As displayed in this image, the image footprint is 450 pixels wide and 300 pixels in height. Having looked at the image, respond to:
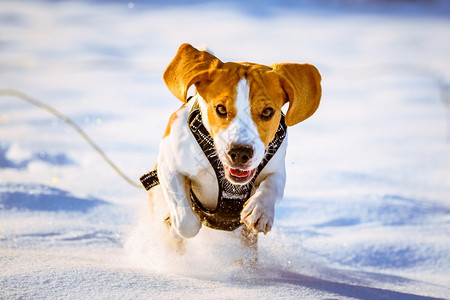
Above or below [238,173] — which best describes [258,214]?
below

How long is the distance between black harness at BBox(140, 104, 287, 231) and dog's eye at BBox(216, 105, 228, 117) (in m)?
0.19

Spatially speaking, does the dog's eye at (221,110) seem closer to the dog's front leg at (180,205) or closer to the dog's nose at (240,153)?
the dog's nose at (240,153)

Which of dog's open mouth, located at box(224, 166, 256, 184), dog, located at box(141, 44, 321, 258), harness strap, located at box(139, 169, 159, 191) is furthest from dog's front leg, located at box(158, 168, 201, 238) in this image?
dog's open mouth, located at box(224, 166, 256, 184)

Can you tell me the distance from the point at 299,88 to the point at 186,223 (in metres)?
0.75

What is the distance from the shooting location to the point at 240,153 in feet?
8.00

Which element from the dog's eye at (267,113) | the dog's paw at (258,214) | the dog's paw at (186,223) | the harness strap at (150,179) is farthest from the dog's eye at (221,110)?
the harness strap at (150,179)

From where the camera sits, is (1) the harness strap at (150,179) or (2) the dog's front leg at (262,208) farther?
(1) the harness strap at (150,179)

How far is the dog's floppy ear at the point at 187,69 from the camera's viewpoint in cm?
260

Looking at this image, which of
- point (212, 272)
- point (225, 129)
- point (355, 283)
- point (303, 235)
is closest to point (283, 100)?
point (225, 129)

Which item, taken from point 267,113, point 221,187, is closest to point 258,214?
point 221,187

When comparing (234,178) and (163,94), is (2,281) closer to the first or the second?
(234,178)

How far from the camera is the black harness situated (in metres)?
2.74

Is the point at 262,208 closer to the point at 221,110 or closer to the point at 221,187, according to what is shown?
the point at 221,187

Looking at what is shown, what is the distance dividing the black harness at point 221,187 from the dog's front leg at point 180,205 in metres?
0.11
